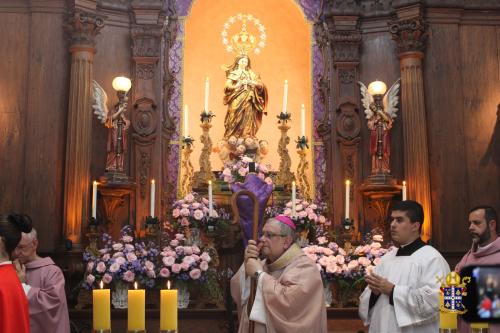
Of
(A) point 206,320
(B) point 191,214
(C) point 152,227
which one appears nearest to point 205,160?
(C) point 152,227

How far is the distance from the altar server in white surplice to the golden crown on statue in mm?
6358

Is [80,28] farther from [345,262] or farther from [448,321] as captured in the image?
[448,321]

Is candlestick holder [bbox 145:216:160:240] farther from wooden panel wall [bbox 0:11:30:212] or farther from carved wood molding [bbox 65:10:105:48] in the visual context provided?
carved wood molding [bbox 65:10:105:48]

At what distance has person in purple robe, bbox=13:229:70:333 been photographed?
190 inches

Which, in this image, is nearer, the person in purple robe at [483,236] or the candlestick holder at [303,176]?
the person in purple robe at [483,236]

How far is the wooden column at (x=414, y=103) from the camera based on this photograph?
8.69 meters

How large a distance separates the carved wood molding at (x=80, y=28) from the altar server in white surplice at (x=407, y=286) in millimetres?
5339

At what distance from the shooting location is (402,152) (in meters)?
9.20

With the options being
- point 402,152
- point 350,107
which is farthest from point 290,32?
point 402,152

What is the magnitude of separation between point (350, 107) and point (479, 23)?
2.23 metres

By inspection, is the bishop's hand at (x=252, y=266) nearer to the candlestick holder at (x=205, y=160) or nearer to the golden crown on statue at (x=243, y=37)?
the candlestick holder at (x=205, y=160)

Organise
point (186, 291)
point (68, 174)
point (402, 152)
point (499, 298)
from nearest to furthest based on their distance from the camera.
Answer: point (499, 298) → point (186, 291) → point (68, 174) → point (402, 152)

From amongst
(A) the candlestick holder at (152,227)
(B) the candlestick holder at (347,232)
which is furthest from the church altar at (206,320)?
(A) the candlestick holder at (152,227)

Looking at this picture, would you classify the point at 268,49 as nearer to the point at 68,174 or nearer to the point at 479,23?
the point at 479,23
